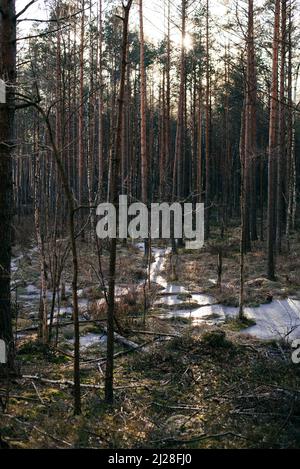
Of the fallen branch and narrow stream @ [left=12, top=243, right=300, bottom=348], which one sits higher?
the fallen branch

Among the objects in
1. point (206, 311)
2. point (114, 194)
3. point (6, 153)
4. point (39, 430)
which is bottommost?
point (206, 311)

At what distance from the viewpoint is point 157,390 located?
5.22 m

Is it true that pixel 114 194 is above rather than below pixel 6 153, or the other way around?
below

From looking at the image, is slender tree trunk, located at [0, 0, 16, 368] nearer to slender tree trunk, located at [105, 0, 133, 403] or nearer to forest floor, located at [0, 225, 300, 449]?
forest floor, located at [0, 225, 300, 449]

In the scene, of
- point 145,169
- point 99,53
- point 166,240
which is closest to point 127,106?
point 99,53

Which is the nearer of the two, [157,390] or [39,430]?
[39,430]

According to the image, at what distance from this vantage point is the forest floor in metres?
4.04

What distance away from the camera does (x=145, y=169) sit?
16547 mm

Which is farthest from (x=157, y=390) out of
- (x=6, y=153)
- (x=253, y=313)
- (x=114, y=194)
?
(x=253, y=313)

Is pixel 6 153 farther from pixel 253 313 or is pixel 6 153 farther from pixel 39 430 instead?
pixel 253 313

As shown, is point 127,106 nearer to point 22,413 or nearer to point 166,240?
point 166,240

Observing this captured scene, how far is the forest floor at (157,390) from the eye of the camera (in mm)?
4039

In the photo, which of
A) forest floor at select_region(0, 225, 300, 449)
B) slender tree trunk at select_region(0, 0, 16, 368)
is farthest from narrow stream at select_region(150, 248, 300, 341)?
slender tree trunk at select_region(0, 0, 16, 368)

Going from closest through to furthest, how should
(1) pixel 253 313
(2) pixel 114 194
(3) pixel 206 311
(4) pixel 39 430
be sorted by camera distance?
(4) pixel 39 430 → (2) pixel 114 194 → (1) pixel 253 313 → (3) pixel 206 311
